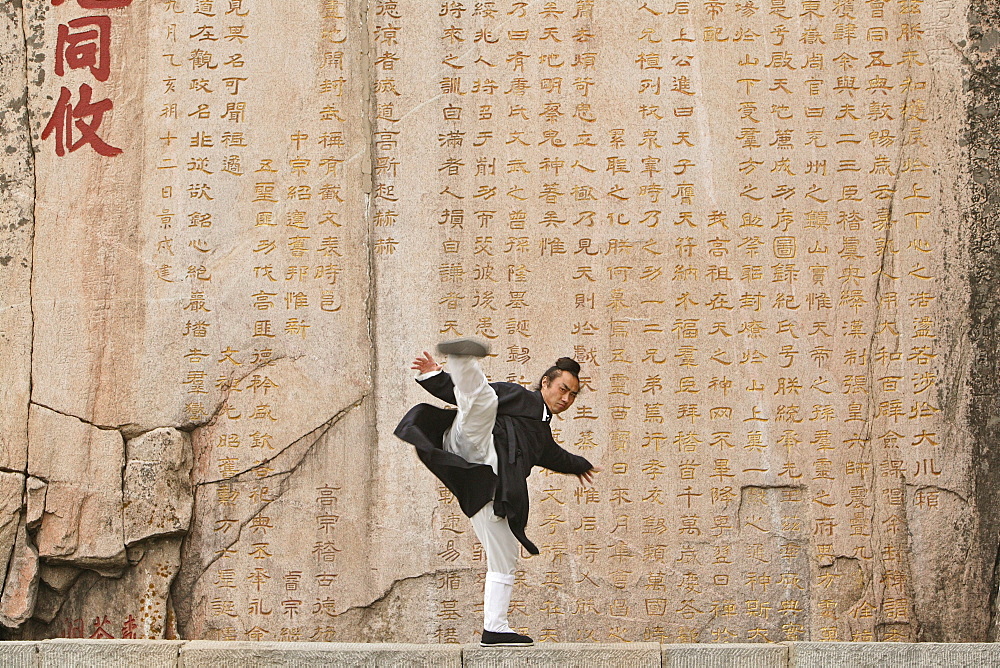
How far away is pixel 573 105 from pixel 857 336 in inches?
57.2

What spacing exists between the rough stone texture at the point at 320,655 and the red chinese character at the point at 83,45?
8.16ft

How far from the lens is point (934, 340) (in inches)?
181

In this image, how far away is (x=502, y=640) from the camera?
3707 mm

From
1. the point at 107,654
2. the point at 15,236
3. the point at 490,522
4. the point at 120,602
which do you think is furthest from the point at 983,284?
the point at 15,236

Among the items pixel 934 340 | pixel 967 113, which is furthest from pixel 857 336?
pixel 967 113

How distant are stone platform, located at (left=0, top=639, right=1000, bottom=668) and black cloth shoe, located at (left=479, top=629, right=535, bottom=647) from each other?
0.02 m

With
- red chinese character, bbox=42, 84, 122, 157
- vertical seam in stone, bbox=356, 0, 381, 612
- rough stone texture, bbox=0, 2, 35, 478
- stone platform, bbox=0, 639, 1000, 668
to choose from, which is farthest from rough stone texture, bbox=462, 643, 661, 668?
red chinese character, bbox=42, 84, 122, 157

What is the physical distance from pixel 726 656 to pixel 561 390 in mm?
1026

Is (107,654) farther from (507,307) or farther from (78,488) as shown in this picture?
(507,307)

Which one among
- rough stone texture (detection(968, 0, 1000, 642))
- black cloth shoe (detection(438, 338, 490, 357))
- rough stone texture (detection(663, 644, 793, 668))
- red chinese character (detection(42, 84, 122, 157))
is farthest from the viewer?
red chinese character (detection(42, 84, 122, 157))

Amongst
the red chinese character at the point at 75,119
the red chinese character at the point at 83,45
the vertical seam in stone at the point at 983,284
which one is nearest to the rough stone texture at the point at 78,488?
the red chinese character at the point at 75,119

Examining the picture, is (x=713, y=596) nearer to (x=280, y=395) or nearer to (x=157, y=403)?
(x=280, y=395)

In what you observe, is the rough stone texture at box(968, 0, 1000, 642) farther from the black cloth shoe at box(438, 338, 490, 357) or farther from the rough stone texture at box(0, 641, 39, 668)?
the rough stone texture at box(0, 641, 39, 668)

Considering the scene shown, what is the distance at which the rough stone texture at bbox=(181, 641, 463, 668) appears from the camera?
12.3ft
